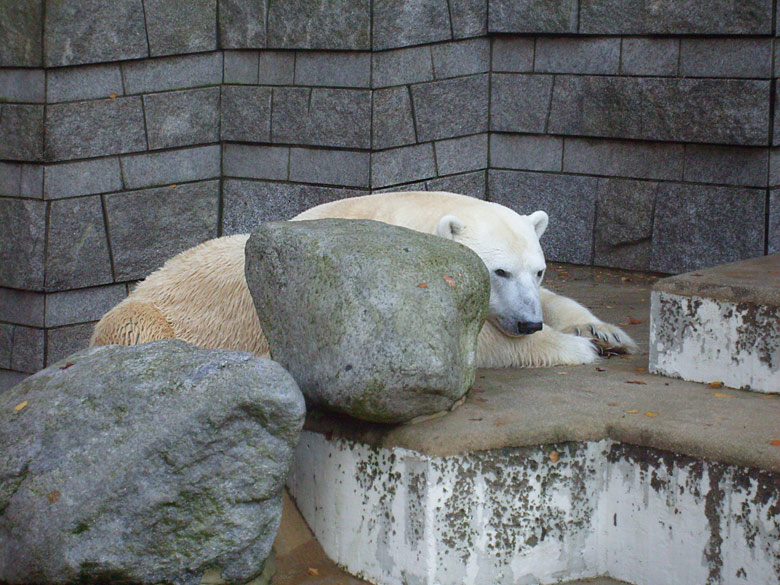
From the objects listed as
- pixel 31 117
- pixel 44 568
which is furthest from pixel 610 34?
pixel 44 568

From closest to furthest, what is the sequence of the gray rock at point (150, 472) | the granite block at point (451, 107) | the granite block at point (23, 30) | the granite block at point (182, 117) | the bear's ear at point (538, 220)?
the gray rock at point (150, 472) < the bear's ear at point (538, 220) < the granite block at point (23, 30) < the granite block at point (182, 117) < the granite block at point (451, 107)

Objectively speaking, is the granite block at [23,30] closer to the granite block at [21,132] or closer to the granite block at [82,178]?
the granite block at [21,132]

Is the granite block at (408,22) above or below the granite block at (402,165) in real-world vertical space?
above

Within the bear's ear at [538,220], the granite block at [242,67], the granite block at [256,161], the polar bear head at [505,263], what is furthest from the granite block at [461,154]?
the polar bear head at [505,263]

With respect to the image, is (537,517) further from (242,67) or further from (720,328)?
(242,67)

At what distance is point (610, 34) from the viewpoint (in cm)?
660

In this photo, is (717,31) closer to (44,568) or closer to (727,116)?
(727,116)

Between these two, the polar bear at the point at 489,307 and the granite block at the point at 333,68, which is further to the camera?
the granite block at the point at 333,68

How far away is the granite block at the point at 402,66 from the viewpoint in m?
6.39

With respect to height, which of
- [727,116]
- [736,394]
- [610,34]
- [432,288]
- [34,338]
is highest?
[610,34]

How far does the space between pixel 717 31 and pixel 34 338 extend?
4.18 m

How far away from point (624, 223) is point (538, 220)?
229 cm

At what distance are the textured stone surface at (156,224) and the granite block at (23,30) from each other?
0.87 m

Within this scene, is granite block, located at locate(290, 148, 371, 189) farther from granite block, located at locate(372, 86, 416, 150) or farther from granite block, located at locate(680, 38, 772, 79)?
granite block, located at locate(680, 38, 772, 79)
